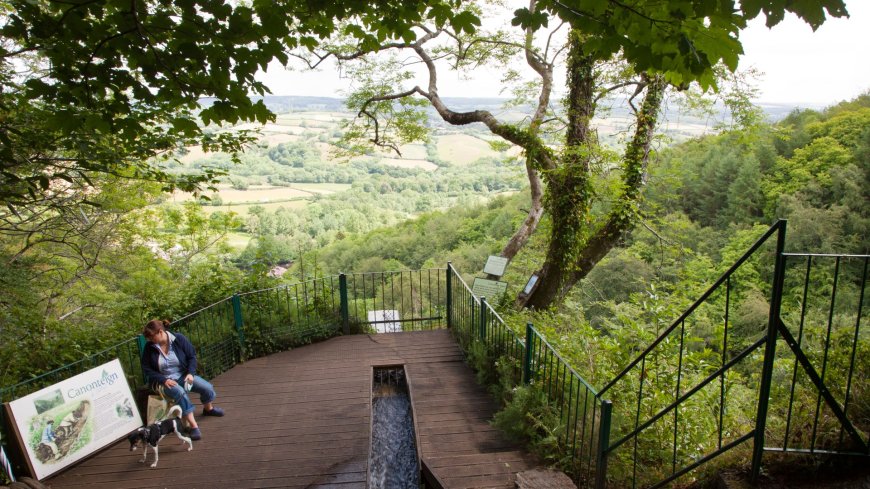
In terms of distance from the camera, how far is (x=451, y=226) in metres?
52.6

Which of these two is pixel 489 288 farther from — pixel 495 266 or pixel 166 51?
pixel 166 51

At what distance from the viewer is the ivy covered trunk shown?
32.3ft

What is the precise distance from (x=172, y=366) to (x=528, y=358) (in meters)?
4.26

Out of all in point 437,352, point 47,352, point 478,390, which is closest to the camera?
point 47,352

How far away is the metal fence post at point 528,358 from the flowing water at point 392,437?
5.22 ft

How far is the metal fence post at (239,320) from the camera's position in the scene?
7.62m

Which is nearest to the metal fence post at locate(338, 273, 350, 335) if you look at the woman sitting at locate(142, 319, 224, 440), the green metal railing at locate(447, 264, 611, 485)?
the green metal railing at locate(447, 264, 611, 485)

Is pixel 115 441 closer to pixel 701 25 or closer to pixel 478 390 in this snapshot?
pixel 478 390

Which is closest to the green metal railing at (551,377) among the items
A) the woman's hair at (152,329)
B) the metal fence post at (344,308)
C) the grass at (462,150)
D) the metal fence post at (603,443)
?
the metal fence post at (603,443)

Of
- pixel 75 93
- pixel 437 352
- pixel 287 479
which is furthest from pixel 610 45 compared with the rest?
pixel 437 352

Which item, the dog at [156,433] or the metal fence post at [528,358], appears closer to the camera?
the dog at [156,433]

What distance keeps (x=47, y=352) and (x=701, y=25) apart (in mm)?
7813

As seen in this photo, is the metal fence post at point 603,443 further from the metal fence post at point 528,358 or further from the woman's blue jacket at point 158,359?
the woman's blue jacket at point 158,359

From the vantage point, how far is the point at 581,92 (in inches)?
397
